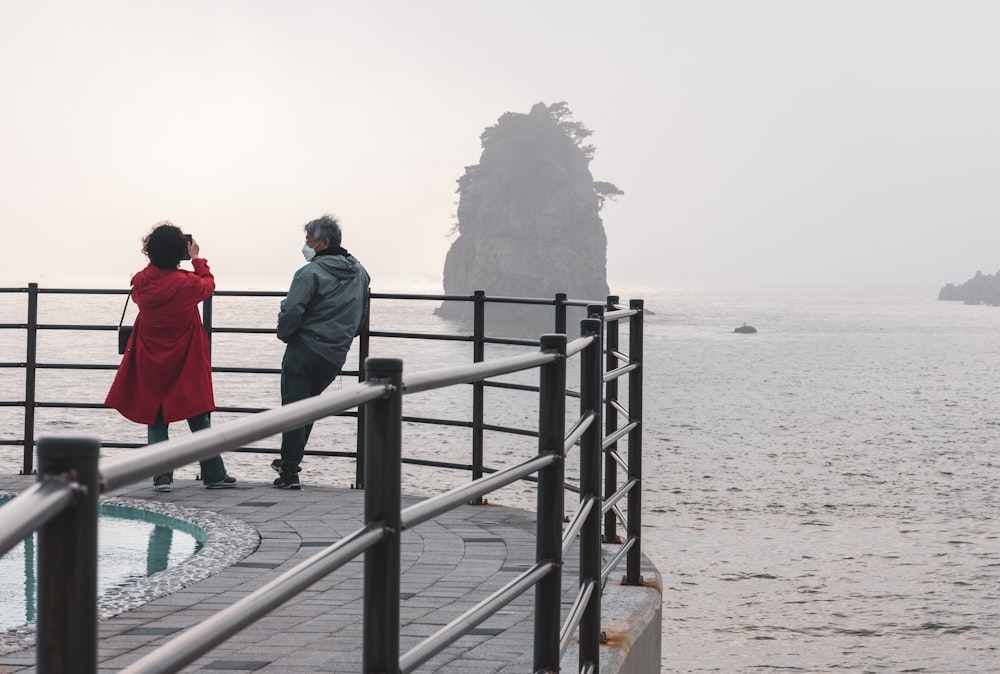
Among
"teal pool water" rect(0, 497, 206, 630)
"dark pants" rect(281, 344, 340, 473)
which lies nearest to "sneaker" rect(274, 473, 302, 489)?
"dark pants" rect(281, 344, 340, 473)

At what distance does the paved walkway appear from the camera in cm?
416

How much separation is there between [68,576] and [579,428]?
2486mm

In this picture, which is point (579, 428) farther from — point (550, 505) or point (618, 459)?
point (618, 459)

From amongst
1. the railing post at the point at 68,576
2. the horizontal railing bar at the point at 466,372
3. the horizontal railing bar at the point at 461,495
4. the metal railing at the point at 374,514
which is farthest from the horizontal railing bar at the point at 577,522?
the railing post at the point at 68,576

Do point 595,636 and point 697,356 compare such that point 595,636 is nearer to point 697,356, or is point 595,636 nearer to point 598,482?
point 598,482

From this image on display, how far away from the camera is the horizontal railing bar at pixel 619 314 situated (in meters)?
5.40

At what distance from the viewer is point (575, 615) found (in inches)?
143

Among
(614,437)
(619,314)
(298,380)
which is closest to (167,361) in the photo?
(298,380)

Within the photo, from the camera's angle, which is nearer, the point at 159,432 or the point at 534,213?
the point at 159,432

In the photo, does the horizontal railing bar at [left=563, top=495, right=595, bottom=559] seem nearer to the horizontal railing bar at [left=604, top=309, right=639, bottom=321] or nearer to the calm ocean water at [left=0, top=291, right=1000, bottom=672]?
the horizontal railing bar at [left=604, top=309, right=639, bottom=321]

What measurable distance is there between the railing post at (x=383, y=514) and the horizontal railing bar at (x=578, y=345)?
1.27 m

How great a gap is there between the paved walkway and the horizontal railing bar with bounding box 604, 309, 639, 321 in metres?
1.12

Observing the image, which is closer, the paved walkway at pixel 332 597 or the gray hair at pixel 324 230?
the paved walkway at pixel 332 597

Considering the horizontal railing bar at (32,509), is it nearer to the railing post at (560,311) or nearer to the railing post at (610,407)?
A: the railing post at (610,407)
